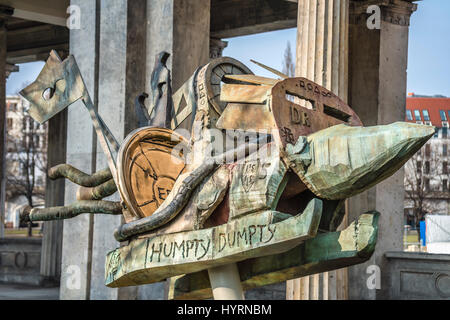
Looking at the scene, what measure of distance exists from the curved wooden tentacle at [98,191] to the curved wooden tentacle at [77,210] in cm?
9

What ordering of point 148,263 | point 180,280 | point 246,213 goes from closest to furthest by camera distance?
point 246,213 < point 148,263 < point 180,280

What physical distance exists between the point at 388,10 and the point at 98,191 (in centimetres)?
1107

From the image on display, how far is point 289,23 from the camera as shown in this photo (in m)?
19.8

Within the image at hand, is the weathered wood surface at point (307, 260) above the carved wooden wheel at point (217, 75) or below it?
below

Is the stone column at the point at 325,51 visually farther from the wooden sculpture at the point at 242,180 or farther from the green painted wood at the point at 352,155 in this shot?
the green painted wood at the point at 352,155

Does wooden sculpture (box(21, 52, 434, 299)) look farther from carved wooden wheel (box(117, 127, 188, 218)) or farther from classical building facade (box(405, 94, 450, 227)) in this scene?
classical building facade (box(405, 94, 450, 227))

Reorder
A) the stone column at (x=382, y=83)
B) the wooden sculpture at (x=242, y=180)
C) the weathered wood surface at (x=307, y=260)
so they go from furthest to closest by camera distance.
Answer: the stone column at (x=382, y=83) < the weathered wood surface at (x=307, y=260) < the wooden sculpture at (x=242, y=180)

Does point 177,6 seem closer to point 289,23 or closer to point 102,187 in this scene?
point 102,187

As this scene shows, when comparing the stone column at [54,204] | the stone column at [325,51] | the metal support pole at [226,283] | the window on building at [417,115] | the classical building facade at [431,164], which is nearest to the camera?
the metal support pole at [226,283]

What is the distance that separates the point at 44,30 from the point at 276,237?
19.2 metres

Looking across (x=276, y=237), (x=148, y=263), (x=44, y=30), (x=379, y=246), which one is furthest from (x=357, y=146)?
(x=44, y=30)

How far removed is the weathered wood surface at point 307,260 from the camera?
229 inches

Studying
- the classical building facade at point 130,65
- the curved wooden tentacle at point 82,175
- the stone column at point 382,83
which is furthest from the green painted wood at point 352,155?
the stone column at point 382,83

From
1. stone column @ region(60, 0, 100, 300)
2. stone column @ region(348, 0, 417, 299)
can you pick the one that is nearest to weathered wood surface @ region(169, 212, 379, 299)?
stone column @ region(60, 0, 100, 300)
